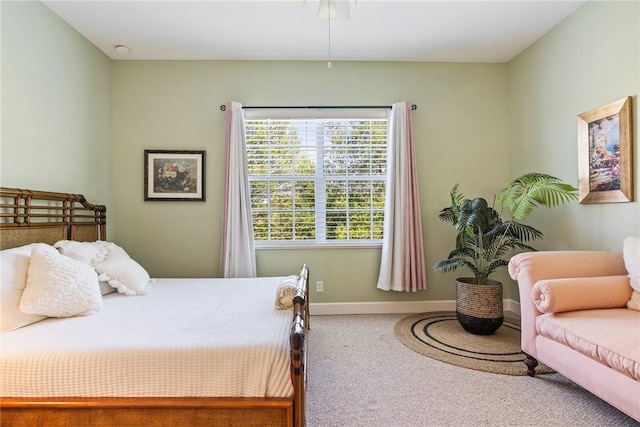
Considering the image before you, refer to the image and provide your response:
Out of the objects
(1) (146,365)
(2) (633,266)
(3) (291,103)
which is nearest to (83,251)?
(1) (146,365)

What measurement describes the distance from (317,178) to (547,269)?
7.32ft

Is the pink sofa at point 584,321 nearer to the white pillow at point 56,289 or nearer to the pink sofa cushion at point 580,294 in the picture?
the pink sofa cushion at point 580,294

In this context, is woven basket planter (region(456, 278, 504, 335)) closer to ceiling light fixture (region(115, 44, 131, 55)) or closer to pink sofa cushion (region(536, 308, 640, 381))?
pink sofa cushion (region(536, 308, 640, 381))

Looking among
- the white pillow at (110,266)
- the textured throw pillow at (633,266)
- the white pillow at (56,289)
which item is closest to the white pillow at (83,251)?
the white pillow at (110,266)

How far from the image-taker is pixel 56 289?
5.71ft

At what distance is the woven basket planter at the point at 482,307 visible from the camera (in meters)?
2.72

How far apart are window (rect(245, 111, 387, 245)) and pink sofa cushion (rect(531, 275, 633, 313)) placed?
179 centimetres

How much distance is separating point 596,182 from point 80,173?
4366 mm

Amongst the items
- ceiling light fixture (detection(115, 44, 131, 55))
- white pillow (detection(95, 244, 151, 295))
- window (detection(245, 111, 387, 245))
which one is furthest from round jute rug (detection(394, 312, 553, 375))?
ceiling light fixture (detection(115, 44, 131, 55))

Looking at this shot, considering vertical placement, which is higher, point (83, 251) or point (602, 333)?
point (83, 251)

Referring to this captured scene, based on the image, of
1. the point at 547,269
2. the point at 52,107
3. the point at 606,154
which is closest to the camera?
the point at 547,269

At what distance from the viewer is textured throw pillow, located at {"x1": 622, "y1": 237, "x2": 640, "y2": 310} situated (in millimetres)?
1918

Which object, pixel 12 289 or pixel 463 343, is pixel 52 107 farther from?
pixel 463 343

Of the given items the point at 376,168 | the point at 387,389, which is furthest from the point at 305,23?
the point at 387,389
